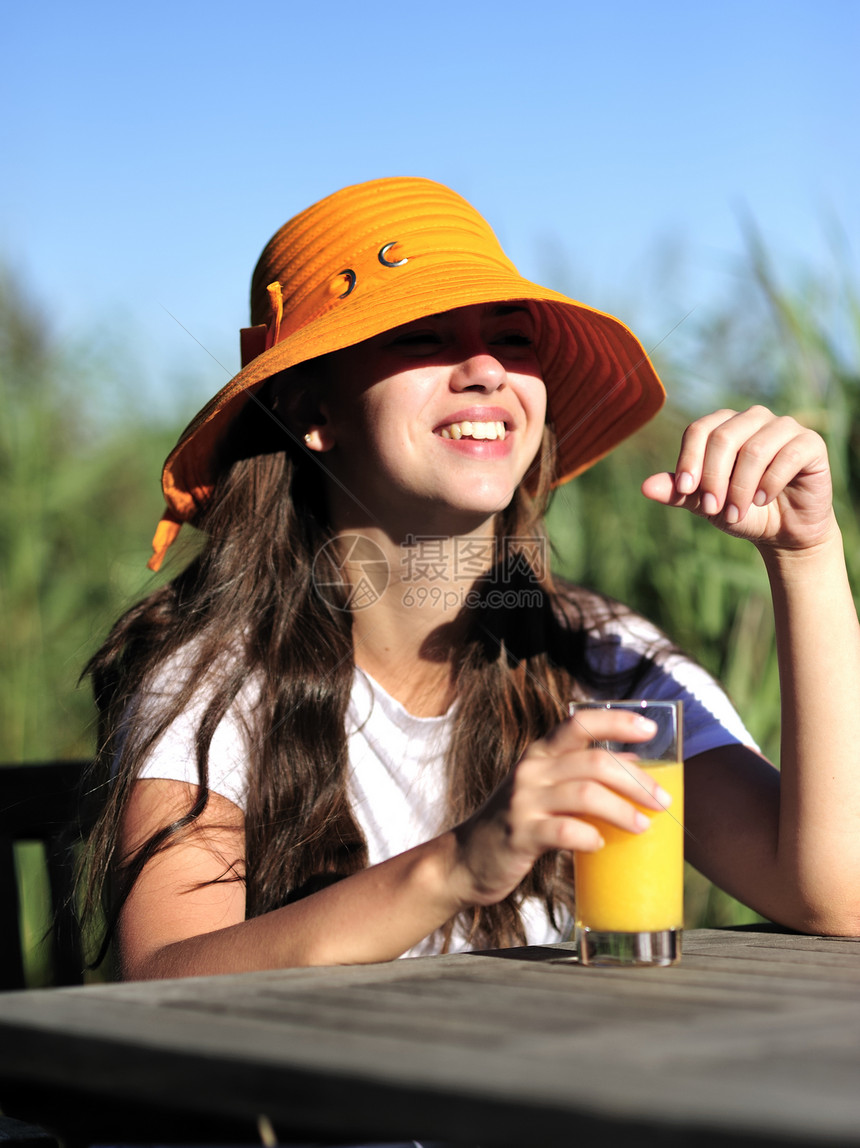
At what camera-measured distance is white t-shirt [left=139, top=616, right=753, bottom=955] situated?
184cm

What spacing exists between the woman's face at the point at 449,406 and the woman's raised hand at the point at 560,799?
92 cm

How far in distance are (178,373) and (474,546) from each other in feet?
9.83

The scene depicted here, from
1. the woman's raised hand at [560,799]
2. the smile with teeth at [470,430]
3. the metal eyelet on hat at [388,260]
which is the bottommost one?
the woman's raised hand at [560,799]

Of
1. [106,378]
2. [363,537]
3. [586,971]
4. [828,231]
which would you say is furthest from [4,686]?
[586,971]

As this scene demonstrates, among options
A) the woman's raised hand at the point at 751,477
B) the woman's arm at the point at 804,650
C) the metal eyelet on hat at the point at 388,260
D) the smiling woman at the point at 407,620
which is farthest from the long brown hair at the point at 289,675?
the woman's raised hand at the point at 751,477

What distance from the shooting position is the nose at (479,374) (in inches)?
76.7

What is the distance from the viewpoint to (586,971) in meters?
1.12

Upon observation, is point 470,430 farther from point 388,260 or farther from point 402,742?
point 402,742

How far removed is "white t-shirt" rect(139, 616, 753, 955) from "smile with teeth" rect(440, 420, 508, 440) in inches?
17.6

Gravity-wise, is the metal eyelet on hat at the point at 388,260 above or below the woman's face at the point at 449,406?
above

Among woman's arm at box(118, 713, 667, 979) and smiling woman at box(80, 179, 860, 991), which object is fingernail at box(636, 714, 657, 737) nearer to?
woman's arm at box(118, 713, 667, 979)

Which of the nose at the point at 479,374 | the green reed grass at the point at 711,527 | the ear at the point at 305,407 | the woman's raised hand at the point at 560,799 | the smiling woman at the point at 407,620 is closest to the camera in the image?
the woman's raised hand at the point at 560,799

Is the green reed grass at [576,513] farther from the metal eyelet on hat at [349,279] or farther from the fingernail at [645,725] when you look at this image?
the fingernail at [645,725]

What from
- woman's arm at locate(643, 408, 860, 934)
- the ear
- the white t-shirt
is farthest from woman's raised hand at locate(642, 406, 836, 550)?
the ear
